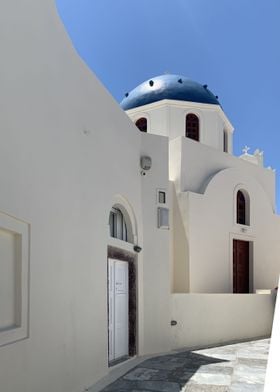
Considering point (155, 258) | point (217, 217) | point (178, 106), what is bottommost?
point (155, 258)

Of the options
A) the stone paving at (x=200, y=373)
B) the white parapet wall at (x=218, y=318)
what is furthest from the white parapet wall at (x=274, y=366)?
the white parapet wall at (x=218, y=318)

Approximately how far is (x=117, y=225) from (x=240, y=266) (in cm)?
656

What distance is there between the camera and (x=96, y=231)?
21.6ft

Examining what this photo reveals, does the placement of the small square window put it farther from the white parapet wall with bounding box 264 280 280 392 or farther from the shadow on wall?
the white parapet wall with bounding box 264 280 280 392

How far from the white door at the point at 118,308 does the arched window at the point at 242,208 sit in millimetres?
6473

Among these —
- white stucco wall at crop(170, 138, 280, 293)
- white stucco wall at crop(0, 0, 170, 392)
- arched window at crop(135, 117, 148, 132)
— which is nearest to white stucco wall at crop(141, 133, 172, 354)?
white stucco wall at crop(0, 0, 170, 392)

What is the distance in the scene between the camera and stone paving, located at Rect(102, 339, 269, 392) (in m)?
6.31

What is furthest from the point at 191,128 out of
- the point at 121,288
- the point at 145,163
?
the point at 121,288

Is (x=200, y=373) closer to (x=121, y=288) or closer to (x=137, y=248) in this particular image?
(x=121, y=288)

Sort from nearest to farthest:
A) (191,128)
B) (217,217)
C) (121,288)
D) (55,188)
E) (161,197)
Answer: (55,188), (121,288), (161,197), (217,217), (191,128)

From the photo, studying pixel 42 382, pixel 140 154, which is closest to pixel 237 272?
pixel 140 154

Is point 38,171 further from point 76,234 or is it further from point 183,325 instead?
point 183,325

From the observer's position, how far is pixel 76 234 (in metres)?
5.84

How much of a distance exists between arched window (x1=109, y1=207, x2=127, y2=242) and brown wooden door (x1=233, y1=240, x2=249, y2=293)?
581cm
